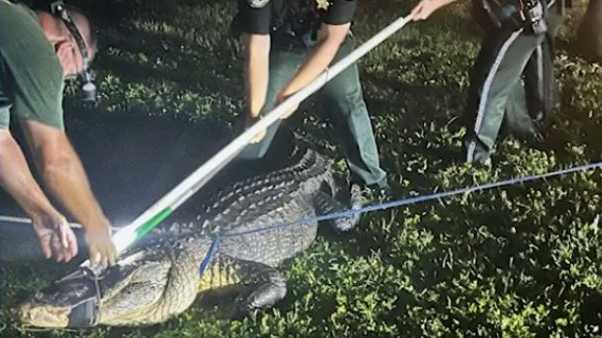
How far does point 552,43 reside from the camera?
1.90m

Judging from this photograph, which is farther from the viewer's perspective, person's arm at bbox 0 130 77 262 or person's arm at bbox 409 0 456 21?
person's arm at bbox 409 0 456 21

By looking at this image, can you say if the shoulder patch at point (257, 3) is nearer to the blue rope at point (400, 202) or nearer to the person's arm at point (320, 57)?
the person's arm at point (320, 57)

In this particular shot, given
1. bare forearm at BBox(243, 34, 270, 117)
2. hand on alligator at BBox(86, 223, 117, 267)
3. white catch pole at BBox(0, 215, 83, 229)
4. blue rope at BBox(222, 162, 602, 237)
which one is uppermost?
bare forearm at BBox(243, 34, 270, 117)

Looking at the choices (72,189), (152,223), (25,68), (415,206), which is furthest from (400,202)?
(25,68)

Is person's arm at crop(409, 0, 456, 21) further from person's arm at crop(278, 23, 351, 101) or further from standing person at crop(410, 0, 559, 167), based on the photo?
person's arm at crop(278, 23, 351, 101)

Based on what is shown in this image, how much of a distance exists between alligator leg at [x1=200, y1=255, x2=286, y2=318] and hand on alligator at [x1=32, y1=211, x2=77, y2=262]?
0.30 m

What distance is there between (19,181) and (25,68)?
7.2 inches

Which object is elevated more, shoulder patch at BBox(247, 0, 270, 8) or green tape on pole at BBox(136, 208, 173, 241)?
shoulder patch at BBox(247, 0, 270, 8)

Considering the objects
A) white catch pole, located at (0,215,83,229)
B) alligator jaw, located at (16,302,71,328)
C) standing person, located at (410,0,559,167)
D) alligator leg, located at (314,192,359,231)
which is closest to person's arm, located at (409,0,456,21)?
standing person, located at (410,0,559,167)

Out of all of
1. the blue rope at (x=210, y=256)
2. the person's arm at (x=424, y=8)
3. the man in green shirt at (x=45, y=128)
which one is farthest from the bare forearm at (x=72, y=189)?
the person's arm at (x=424, y=8)

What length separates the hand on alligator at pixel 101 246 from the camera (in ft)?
5.49

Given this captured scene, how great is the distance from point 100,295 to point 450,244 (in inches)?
25.1

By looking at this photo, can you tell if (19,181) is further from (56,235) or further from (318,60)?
(318,60)

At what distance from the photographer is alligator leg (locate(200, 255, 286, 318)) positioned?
1.86 meters
